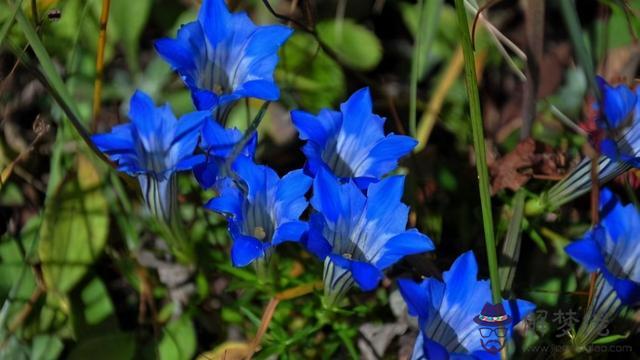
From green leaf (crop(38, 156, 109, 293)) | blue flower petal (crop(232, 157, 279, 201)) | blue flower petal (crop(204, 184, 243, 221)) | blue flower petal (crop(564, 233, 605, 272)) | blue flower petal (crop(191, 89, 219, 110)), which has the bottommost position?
green leaf (crop(38, 156, 109, 293))

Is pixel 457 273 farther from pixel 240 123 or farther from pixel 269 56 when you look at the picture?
pixel 240 123

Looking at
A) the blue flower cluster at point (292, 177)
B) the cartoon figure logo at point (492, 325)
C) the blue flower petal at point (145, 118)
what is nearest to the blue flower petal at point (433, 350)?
the blue flower cluster at point (292, 177)

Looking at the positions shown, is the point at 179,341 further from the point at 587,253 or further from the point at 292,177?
the point at 587,253

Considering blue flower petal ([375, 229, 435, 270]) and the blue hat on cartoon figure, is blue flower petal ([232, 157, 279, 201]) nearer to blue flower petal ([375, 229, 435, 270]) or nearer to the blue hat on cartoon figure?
blue flower petal ([375, 229, 435, 270])

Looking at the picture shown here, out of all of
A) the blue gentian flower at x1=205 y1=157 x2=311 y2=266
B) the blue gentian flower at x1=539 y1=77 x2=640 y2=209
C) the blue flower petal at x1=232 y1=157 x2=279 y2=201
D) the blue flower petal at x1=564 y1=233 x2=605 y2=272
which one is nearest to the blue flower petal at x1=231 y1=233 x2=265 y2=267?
the blue gentian flower at x1=205 y1=157 x2=311 y2=266

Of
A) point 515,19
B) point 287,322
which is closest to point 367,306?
point 287,322

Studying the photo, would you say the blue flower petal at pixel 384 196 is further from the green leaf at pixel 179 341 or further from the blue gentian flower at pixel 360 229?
the green leaf at pixel 179 341

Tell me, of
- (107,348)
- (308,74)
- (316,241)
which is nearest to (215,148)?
(316,241)
